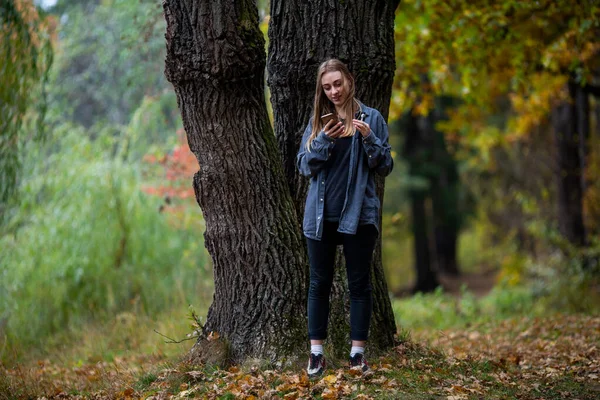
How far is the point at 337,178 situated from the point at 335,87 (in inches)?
24.7

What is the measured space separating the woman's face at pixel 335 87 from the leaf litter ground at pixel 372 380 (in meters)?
1.90

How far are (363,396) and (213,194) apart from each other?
180 cm

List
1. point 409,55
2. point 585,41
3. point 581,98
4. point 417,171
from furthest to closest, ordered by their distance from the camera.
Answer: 1. point 417,171
2. point 581,98
3. point 409,55
4. point 585,41

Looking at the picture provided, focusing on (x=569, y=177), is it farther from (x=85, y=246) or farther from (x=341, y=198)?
(x=341, y=198)

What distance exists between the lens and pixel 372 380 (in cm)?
464

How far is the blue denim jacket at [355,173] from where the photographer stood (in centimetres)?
453

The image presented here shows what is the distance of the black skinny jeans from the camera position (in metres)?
4.65

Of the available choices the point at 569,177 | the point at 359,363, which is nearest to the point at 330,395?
the point at 359,363

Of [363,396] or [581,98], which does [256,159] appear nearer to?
[363,396]

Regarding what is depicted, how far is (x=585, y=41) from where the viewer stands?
9.43 m

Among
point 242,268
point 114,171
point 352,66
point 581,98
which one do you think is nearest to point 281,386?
point 242,268

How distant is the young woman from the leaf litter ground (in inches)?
9.5

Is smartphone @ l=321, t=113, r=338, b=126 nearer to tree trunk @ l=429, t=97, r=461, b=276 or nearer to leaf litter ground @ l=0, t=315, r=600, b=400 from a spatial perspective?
leaf litter ground @ l=0, t=315, r=600, b=400

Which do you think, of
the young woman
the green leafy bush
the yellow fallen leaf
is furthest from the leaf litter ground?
the green leafy bush
